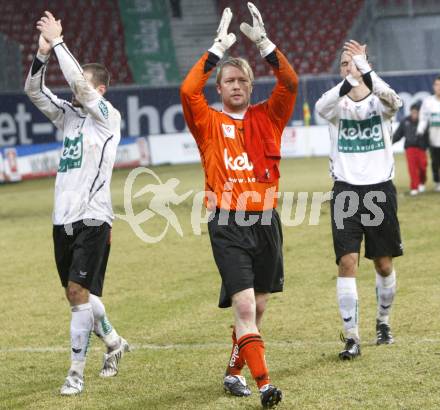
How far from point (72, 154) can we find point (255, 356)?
1.96m

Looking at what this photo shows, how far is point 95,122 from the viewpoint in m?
7.01

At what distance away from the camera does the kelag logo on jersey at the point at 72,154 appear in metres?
6.95

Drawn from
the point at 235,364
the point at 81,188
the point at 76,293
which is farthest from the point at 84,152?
the point at 235,364

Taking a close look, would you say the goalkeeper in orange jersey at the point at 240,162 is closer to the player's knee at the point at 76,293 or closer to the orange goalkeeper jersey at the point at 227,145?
the orange goalkeeper jersey at the point at 227,145

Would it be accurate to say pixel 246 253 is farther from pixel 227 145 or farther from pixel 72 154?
pixel 72 154

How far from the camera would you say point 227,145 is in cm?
641

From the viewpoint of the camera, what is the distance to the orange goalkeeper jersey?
6.36m

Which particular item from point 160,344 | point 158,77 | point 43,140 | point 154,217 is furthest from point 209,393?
point 158,77

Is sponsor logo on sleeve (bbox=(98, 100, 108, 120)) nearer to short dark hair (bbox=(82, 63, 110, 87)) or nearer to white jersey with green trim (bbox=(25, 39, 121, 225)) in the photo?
white jersey with green trim (bbox=(25, 39, 121, 225))

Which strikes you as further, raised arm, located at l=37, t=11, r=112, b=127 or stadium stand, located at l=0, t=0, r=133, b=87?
stadium stand, located at l=0, t=0, r=133, b=87

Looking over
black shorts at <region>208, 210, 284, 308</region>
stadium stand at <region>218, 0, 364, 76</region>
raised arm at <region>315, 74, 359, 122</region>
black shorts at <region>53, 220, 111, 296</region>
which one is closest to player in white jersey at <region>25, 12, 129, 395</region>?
black shorts at <region>53, 220, 111, 296</region>

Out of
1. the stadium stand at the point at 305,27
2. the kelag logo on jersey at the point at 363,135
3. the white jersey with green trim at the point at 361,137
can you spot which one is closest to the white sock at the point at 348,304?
the white jersey with green trim at the point at 361,137

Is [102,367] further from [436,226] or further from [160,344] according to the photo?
[436,226]

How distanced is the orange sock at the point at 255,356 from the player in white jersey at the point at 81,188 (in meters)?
1.28
